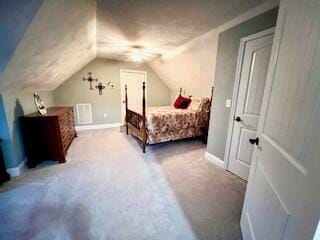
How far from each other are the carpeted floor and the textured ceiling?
7.52ft

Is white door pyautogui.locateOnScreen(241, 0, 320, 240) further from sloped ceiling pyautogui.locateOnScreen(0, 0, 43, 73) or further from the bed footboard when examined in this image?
the bed footboard

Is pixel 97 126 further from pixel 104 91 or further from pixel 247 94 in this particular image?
pixel 247 94

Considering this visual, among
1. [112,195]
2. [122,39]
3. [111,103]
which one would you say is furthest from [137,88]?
[112,195]

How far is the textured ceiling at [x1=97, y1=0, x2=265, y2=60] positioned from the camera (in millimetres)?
1786

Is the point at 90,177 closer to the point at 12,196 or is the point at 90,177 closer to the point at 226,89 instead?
the point at 12,196


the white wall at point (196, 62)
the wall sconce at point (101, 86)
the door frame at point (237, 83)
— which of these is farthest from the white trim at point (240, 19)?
the wall sconce at point (101, 86)

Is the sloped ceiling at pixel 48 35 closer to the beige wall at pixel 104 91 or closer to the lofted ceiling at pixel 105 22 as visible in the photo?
the lofted ceiling at pixel 105 22

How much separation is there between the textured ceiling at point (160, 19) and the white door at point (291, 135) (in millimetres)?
1075

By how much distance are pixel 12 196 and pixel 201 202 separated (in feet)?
7.54

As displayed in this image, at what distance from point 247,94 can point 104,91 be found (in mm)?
4094

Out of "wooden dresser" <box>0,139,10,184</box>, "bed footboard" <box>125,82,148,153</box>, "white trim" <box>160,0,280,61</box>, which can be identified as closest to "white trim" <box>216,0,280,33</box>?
"white trim" <box>160,0,280,61</box>

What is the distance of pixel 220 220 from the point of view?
1.55 metres

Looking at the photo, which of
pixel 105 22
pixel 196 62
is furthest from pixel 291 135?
pixel 196 62

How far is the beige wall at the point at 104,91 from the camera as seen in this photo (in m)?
4.36
